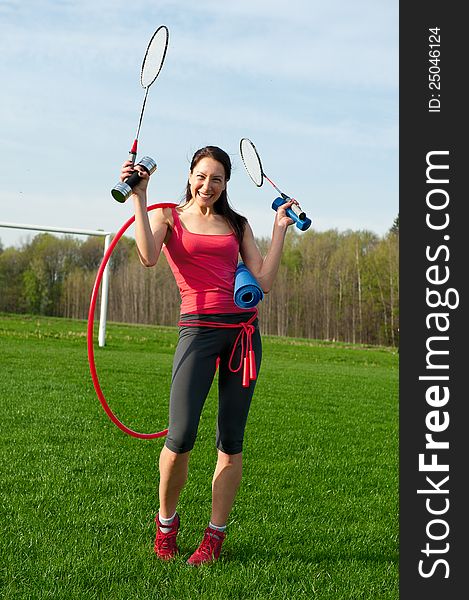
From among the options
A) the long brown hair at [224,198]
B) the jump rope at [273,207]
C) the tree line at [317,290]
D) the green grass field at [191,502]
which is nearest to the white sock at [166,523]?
the green grass field at [191,502]

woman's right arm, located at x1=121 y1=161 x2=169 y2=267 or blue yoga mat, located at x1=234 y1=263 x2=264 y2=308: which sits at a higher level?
woman's right arm, located at x1=121 y1=161 x2=169 y2=267

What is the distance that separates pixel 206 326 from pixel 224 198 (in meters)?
0.72

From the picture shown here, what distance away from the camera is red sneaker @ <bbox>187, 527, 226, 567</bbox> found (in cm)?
386

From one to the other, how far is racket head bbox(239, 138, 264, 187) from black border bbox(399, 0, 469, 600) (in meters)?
0.98

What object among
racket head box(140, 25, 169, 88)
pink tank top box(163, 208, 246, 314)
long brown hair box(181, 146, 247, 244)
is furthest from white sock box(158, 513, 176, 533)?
racket head box(140, 25, 169, 88)

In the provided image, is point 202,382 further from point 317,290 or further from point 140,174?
point 317,290

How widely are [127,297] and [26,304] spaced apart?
870 cm

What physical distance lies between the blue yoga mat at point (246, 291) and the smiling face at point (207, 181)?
45cm

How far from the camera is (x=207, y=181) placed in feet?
12.7

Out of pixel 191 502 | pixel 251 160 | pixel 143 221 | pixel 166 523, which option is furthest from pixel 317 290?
pixel 143 221

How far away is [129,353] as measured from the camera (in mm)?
17922

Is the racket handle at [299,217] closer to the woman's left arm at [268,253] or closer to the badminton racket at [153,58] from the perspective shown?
the woman's left arm at [268,253]

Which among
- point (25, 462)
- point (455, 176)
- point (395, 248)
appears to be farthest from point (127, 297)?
point (455, 176)

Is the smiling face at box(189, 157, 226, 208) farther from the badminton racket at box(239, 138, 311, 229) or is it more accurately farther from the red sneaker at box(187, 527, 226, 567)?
the red sneaker at box(187, 527, 226, 567)
